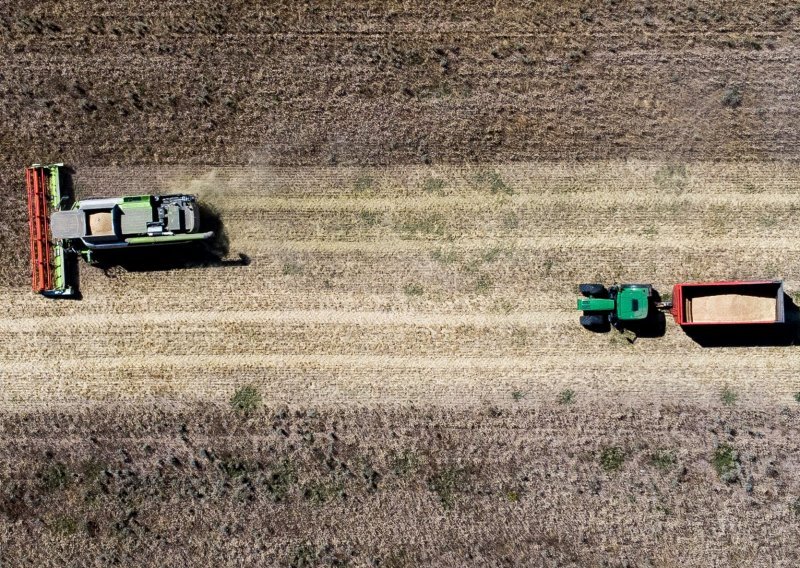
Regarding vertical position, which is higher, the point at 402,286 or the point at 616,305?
the point at 402,286

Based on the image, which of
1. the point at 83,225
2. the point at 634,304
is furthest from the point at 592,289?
the point at 83,225

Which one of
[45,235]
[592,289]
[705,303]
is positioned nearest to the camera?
[705,303]

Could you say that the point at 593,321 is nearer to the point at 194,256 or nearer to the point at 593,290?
the point at 593,290

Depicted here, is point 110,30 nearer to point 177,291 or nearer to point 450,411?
point 177,291

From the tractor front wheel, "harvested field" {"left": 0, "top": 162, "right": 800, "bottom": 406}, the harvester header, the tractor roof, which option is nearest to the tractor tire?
"harvested field" {"left": 0, "top": 162, "right": 800, "bottom": 406}

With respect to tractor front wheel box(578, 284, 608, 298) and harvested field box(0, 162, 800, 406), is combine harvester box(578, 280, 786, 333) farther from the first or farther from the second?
harvested field box(0, 162, 800, 406)

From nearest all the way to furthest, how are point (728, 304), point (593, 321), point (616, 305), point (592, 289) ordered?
point (728, 304) → point (616, 305) → point (592, 289) → point (593, 321)

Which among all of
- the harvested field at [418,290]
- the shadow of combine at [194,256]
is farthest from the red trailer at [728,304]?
the shadow of combine at [194,256]
